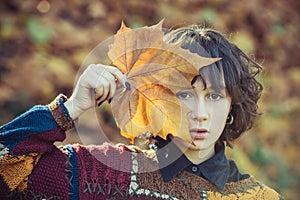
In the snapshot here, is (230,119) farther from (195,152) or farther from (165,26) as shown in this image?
(165,26)

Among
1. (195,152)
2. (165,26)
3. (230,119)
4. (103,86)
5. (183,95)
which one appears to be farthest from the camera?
(165,26)

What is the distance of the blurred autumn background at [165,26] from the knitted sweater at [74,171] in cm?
136

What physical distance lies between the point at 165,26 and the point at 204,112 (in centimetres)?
177

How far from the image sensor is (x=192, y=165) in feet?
5.08

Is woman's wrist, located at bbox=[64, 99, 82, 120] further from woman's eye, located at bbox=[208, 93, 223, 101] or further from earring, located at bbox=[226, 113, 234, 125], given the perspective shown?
earring, located at bbox=[226, 113, 234, 125]

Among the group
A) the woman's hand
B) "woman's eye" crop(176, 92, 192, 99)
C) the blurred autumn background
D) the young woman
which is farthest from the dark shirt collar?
the blurred autumn background

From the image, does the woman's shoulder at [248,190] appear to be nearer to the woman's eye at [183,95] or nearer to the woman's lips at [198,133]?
the woman's lips at [198,133]

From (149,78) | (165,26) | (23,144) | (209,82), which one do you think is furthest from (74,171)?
(165,26)

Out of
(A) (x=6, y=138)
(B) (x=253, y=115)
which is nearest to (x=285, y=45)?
(B) (x=253, y=115)

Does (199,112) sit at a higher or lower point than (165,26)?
lower

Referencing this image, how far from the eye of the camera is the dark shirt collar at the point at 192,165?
151 centimetres

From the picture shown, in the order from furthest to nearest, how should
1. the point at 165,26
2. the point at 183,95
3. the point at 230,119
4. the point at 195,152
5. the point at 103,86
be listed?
the point at 165,26, the point at 230,119, the point at 195,152, the point at 183,95, the point at 103,86

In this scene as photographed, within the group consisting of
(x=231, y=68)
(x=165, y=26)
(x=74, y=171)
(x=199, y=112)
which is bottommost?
(x=74, y=171)

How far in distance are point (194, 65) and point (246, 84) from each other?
30 centimetres
